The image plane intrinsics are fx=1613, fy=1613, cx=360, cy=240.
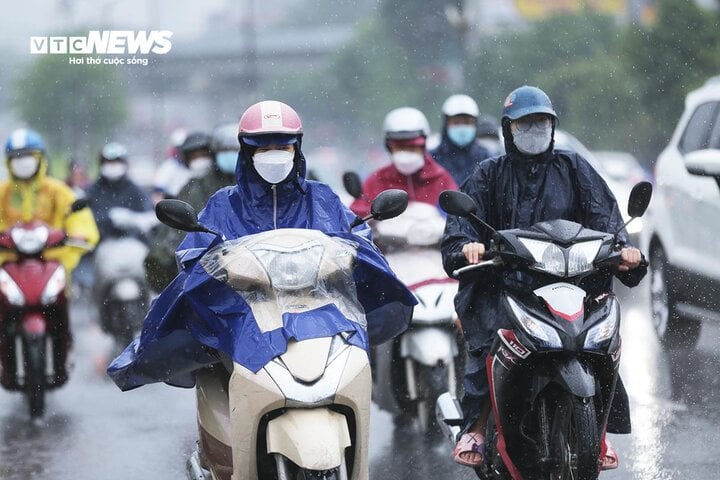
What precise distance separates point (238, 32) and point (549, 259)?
42.5 m

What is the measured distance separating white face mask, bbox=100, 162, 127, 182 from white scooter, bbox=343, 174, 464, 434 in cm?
527

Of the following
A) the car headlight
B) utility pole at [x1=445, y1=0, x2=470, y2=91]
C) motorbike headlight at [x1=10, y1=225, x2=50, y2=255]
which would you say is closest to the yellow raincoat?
motorbike headlight at [x1=10, y1=225, x2=50, y2=255]

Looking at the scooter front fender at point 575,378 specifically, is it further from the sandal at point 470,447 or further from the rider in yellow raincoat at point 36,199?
the rider in yellow raincoat at point 36,199

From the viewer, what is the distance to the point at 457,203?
6.43 meters

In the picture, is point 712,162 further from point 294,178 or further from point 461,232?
point 294,178

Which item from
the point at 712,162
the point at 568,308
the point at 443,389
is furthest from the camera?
the point at 712,162

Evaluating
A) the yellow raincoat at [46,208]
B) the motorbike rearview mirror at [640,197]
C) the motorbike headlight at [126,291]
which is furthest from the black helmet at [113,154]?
the motorbike rearview mirror at [640,197]

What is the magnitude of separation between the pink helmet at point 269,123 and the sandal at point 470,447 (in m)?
1.58

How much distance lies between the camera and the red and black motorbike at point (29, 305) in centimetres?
993

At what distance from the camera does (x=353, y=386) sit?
5559 mm

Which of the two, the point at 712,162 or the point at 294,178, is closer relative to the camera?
the point at 294,178

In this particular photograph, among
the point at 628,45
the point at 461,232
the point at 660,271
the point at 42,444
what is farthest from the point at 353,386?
the point at 628,45

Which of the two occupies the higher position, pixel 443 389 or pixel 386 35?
pixel 386 35

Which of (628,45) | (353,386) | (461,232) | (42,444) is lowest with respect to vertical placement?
(42,444)
